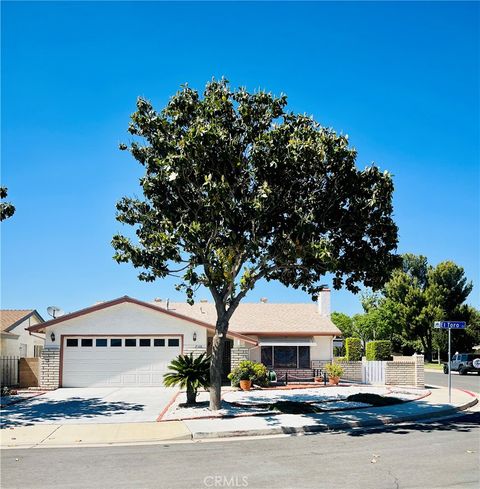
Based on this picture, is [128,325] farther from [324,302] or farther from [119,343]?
[324,302]

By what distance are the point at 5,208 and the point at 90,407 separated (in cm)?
750

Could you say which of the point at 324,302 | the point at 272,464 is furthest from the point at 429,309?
the point at 272,464

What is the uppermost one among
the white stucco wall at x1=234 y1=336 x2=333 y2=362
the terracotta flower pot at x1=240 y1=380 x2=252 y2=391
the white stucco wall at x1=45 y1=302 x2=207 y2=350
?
the white stucco wall at x1=45 y1=302 x2=207 y2=350

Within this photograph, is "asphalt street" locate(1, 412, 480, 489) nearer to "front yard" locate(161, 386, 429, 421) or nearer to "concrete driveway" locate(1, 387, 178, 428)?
"front yard" locate(161, 386, 429, 421)

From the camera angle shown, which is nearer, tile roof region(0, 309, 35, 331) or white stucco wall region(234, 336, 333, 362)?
white stucco wall region(234, 336, 333, 362)

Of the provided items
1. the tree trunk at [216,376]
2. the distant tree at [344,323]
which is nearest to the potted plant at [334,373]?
the tree trunk at [216,376]

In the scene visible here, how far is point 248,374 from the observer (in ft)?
85.4

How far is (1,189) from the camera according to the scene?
1912 cm

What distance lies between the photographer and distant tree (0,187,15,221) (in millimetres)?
18969

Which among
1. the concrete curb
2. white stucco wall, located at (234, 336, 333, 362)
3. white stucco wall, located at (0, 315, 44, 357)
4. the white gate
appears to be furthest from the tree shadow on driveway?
the white gate

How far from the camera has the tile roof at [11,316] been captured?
112 ft

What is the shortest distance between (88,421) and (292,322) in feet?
60.9

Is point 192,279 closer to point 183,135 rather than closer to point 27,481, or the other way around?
point 183,135

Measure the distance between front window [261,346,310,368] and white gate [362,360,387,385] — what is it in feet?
10.7
